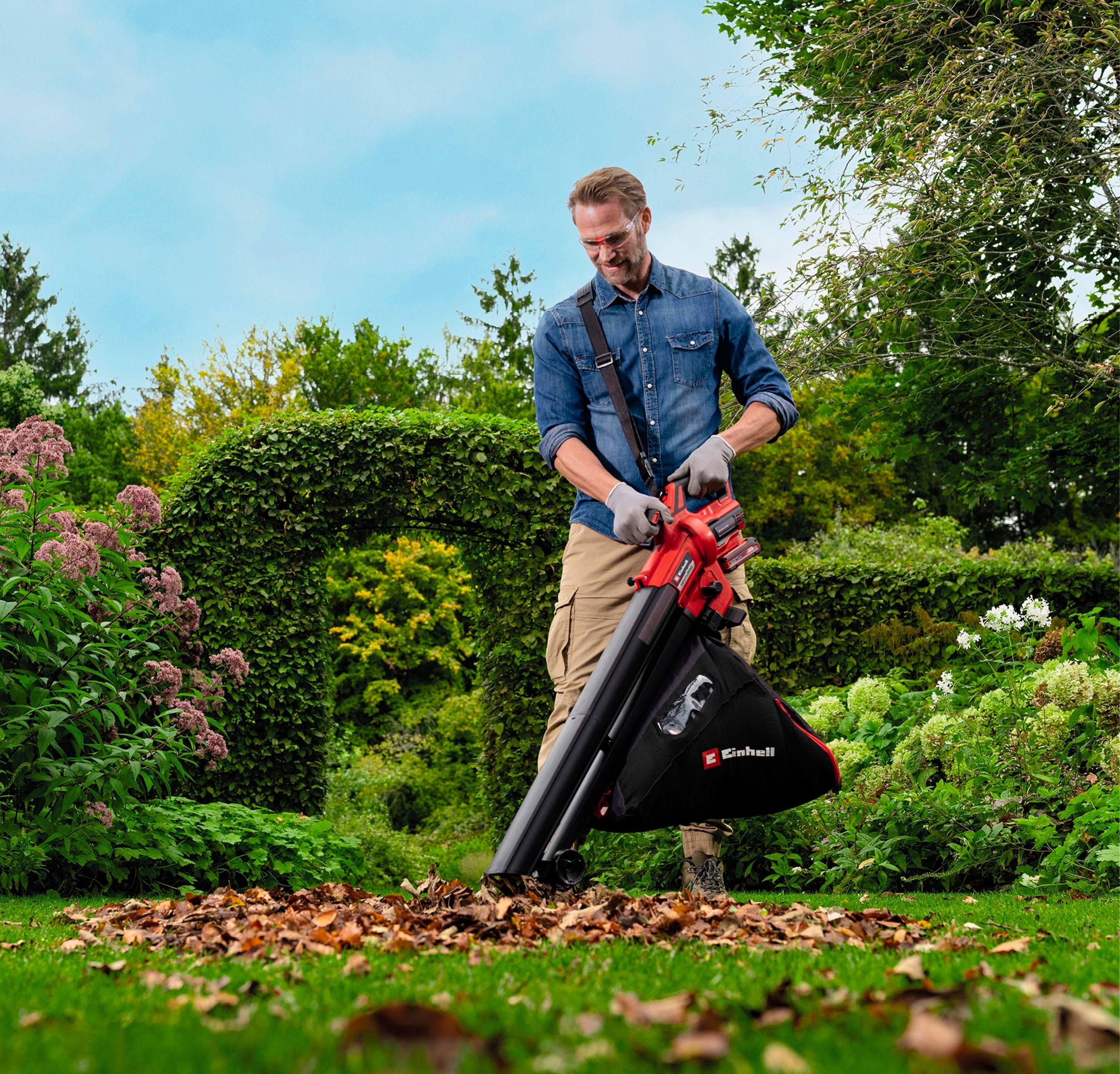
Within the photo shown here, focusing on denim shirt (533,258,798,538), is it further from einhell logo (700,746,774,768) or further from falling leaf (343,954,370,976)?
falling leaf (343,954,370,976)

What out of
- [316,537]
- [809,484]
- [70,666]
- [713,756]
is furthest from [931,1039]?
[809,484]

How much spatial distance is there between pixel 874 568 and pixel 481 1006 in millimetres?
8631

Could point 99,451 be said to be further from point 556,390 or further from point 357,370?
point 556,390

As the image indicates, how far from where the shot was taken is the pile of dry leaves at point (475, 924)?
2.50m

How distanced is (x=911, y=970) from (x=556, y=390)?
2540mm

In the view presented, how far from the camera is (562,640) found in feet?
12.4

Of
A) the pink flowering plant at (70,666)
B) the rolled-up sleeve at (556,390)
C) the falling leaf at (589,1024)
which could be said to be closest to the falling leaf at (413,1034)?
the falling leaf at (589,1024)

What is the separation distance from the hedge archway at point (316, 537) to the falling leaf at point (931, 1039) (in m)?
6.28

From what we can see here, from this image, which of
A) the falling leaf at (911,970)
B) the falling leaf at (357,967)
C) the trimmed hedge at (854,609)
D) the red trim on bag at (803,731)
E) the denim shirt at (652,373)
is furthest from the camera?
the trimmed hedge at (854,609)

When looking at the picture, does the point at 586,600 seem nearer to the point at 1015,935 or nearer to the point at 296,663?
the point at 1015,935

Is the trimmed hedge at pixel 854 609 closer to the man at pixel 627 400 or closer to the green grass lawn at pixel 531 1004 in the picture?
the man at pixel 627 400

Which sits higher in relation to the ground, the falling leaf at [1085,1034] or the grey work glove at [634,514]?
the grey work glove at [634,514]

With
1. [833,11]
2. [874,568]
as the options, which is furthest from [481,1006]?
[833,11]

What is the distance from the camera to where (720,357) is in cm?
400
